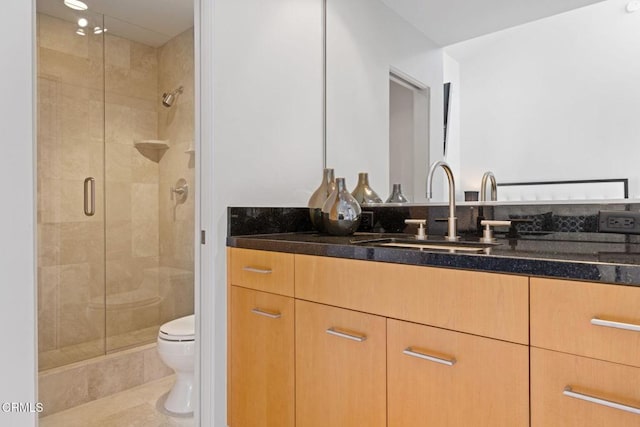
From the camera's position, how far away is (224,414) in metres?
1.65

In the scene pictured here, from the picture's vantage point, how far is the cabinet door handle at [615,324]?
729 millimetres

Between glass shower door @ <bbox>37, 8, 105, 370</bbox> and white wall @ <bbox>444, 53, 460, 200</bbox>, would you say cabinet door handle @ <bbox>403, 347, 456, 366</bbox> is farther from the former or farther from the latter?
glass shower door @ <bbox>37, 8, 105, 370</bbox>

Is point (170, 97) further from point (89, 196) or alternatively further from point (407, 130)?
point (407, 130)

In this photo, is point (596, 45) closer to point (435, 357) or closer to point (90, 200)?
point (435, 357)

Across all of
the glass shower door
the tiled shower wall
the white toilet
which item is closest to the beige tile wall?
the tiled shower wall

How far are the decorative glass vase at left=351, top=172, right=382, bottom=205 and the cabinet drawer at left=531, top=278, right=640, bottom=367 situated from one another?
1.14 metres

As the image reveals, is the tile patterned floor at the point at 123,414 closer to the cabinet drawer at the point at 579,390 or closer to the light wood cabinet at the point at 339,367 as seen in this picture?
the light wood cabinet at the point at 339,367

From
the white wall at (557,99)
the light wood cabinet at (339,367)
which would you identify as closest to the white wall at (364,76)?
the white wall at (557,99)

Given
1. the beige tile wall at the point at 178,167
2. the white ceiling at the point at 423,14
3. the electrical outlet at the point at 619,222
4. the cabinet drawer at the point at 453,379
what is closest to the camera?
the cabinet drawer at the point at 453,379

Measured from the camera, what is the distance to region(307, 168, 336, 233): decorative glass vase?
1848 mm

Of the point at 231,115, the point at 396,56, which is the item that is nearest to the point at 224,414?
the point at 231,115

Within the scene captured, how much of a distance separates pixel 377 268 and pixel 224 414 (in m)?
1.03

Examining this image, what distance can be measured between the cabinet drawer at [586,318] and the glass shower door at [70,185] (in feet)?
7.93

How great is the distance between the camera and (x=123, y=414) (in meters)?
1.95
